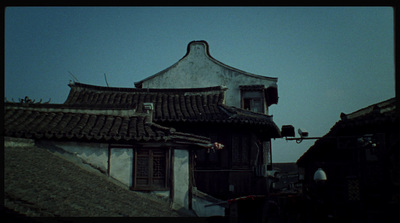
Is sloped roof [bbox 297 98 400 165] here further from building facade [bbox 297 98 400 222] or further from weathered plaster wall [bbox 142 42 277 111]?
weathered plaster wall [bbox 142 42 277 111]

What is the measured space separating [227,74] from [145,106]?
11.2 metres

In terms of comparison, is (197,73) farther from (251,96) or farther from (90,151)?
(90,151)

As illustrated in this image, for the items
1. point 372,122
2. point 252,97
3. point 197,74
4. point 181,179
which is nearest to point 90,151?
point 181,179

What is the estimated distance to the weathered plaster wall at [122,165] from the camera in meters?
13.8

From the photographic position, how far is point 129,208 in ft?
35.4

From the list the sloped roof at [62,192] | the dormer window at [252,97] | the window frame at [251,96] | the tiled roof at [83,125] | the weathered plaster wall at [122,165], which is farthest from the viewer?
the window frame at [251,96]

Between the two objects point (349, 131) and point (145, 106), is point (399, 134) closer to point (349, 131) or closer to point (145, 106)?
point (349, 131)

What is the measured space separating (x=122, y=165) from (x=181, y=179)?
8.14 feet

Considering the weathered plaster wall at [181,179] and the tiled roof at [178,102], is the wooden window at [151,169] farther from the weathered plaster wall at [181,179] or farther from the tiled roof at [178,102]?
the tiled roof at [178,102]

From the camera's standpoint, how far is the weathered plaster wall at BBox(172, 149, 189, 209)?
14047mm

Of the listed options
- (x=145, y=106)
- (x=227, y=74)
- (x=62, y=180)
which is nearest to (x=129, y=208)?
(x=62, y=180)

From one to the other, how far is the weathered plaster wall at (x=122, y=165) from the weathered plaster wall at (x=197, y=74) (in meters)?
12.7

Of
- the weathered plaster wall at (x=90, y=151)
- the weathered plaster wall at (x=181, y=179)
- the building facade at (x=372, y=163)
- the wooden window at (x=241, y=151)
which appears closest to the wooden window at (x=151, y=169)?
the weathered plaster wall at (x=181, y=179)

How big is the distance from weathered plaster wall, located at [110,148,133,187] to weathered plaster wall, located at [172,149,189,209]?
185 cm
